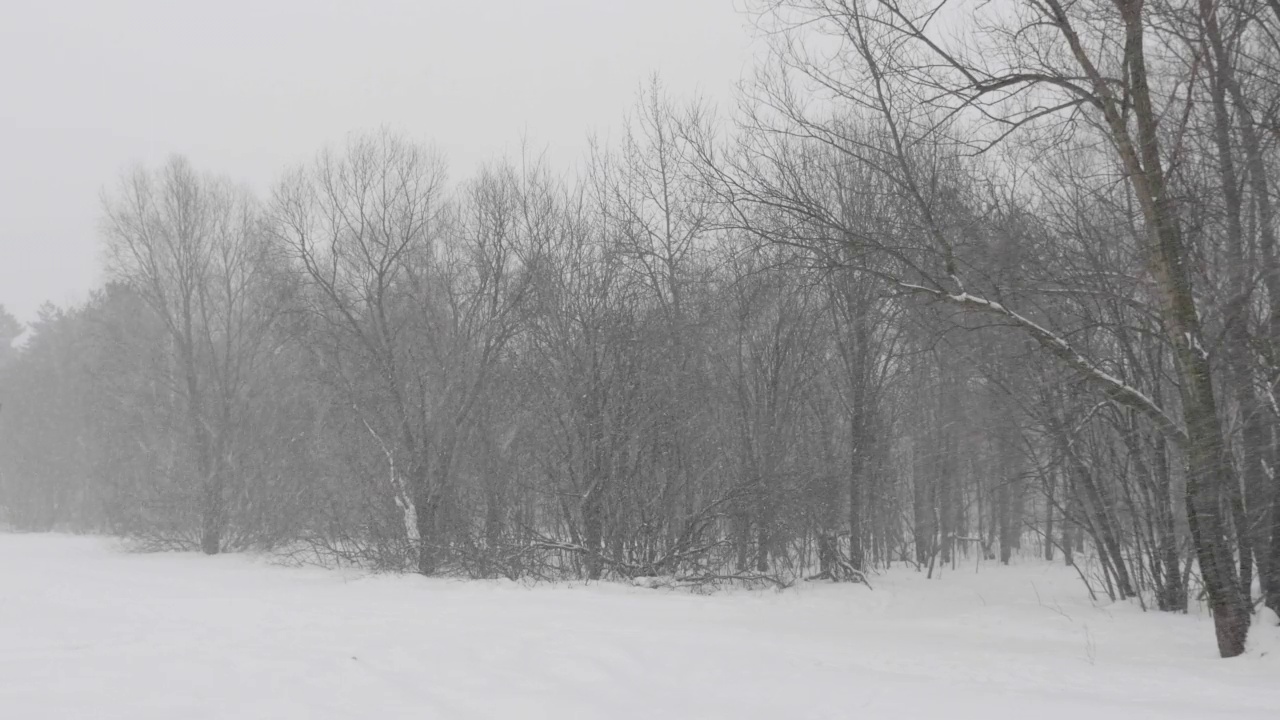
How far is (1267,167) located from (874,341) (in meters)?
7.63

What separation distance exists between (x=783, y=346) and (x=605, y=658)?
8.95 metres

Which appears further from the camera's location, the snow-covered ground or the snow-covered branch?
the snow-covered branch

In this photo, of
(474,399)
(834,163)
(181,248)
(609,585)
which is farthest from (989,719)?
(181,248)

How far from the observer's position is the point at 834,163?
1334 cm

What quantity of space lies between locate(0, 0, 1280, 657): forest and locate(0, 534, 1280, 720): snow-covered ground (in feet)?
4.37

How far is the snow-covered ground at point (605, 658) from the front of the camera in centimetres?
567

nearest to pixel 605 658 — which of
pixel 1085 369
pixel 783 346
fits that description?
pixel 1085 369

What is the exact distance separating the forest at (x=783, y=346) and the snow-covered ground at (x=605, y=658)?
4.37ft

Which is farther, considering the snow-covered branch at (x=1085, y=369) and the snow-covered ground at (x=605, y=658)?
the snow-covered branch at (x=1085, y=369)

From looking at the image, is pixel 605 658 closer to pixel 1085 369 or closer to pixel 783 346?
pixel 1085 369

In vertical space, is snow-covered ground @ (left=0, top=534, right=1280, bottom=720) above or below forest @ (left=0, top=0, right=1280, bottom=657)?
below

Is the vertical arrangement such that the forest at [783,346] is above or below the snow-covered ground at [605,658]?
above

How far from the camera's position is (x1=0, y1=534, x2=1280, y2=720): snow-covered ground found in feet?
18.6

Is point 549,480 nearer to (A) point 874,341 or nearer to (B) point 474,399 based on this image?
(B) point 474,399
